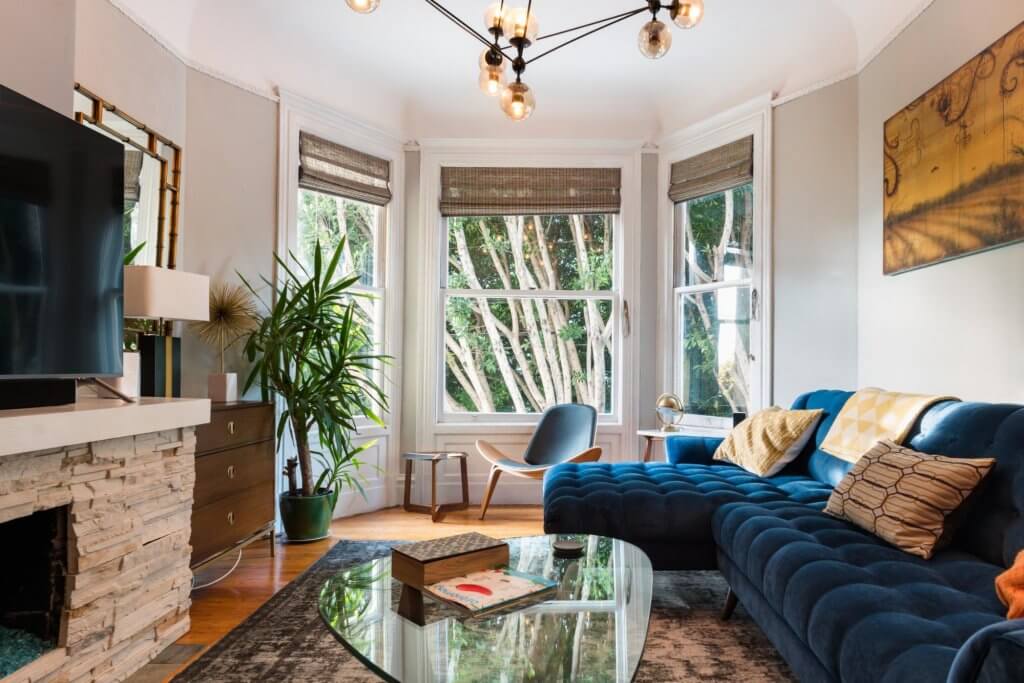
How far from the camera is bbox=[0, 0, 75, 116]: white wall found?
7.05 feet

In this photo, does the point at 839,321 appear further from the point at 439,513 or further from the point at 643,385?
the point at 439,513

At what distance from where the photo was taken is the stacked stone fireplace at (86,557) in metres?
1.89

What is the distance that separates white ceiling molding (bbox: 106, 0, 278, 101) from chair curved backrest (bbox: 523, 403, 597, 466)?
2.68m

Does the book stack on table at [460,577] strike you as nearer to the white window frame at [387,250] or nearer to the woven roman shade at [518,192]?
the white window frame at [387,250]

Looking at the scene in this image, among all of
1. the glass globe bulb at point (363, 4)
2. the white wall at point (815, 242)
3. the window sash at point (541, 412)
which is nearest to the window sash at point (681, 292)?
the window sash at point (541, 412)

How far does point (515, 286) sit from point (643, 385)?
1190 mm

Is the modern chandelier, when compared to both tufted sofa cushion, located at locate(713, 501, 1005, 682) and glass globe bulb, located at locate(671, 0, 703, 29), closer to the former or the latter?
glass globe bulb, located at locate(671, 0, 703, 29)

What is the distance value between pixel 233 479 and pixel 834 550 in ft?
8.22

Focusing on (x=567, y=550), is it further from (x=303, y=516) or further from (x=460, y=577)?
(x=303, y=516)

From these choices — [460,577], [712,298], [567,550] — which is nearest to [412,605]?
[460,577]

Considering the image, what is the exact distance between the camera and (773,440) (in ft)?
10.5

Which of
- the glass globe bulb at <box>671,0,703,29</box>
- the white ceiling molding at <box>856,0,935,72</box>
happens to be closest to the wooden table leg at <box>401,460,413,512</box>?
the glass globe bulb at <box>671,0,703,29</box>

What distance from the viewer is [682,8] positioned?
231 cm

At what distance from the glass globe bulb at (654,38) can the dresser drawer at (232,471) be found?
2431mm
